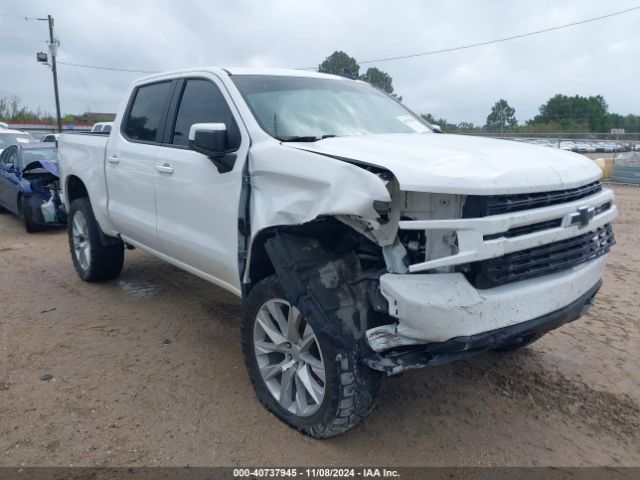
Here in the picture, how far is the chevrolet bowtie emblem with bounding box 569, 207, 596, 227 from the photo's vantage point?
2.85 m

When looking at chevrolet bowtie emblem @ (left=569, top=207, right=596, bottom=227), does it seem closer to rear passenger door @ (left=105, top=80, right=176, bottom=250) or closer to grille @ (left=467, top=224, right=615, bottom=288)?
grille @ (left=467, top=224, right=615, bottom=288)

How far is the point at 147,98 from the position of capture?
489 cm

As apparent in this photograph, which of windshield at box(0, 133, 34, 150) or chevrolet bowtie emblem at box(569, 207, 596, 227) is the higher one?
windshield at box(0, 133, 34, 150)

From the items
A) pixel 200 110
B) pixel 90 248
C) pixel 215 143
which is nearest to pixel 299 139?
pixel 215 143

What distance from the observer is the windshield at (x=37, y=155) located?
10.2m

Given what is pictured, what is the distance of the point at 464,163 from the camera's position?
8.79 ft

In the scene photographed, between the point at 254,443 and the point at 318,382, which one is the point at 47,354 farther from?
the point at 318,382

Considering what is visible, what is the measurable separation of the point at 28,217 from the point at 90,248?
14.5 ft

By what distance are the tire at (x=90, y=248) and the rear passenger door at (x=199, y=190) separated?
1654 mm

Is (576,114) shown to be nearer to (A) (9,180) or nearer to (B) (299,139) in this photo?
(A) (9,180)

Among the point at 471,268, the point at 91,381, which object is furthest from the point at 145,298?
the point at 471,268

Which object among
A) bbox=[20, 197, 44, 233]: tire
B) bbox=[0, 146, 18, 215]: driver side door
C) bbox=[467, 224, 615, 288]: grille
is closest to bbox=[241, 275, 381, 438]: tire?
bbox=[467, 224, 615, 288]: grille

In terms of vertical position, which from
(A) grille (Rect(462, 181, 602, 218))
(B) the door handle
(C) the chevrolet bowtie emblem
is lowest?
(C) the chevrolet bowtie emblem

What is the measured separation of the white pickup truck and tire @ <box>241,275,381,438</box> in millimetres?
10
